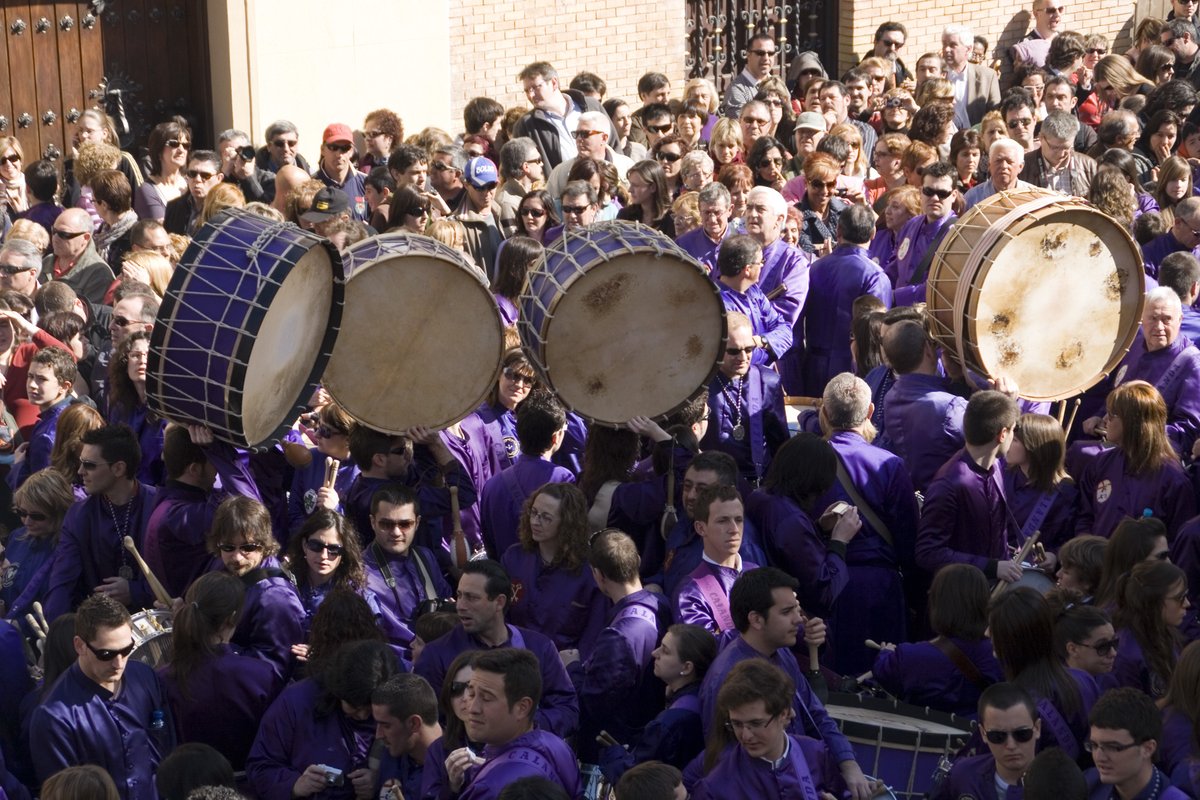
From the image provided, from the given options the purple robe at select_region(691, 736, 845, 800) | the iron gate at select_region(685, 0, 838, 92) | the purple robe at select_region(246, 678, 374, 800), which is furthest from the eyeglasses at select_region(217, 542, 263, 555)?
the iron gate at select_region(685, 0, 838, 92)

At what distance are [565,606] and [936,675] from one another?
4.52 feet

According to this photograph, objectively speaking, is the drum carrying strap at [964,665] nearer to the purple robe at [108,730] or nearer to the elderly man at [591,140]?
the purple robe at [108,730]

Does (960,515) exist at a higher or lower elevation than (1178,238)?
lower

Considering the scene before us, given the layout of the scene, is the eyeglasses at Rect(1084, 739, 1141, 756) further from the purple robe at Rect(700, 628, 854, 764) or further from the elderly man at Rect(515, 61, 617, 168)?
the elderly man at Rect(515, 61, 617, 168)

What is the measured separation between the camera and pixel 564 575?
6.69 metres

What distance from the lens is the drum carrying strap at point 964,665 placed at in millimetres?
6035

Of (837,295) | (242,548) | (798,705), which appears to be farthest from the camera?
(837,295)

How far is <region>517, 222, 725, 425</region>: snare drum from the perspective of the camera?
282 inches

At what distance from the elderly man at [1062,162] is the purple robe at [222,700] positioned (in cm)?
638

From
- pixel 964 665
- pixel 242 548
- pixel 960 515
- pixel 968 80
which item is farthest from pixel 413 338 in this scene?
pixel 968 80

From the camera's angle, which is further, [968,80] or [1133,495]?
[968,80]

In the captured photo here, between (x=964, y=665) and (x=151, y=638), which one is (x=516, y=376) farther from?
(x=964, y=665)

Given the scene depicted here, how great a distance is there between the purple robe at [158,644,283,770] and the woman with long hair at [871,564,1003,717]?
81.6 inches

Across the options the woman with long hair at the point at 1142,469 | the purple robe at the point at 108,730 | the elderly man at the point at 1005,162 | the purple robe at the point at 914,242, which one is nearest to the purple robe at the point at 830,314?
the purple robe at the point at 914,242
